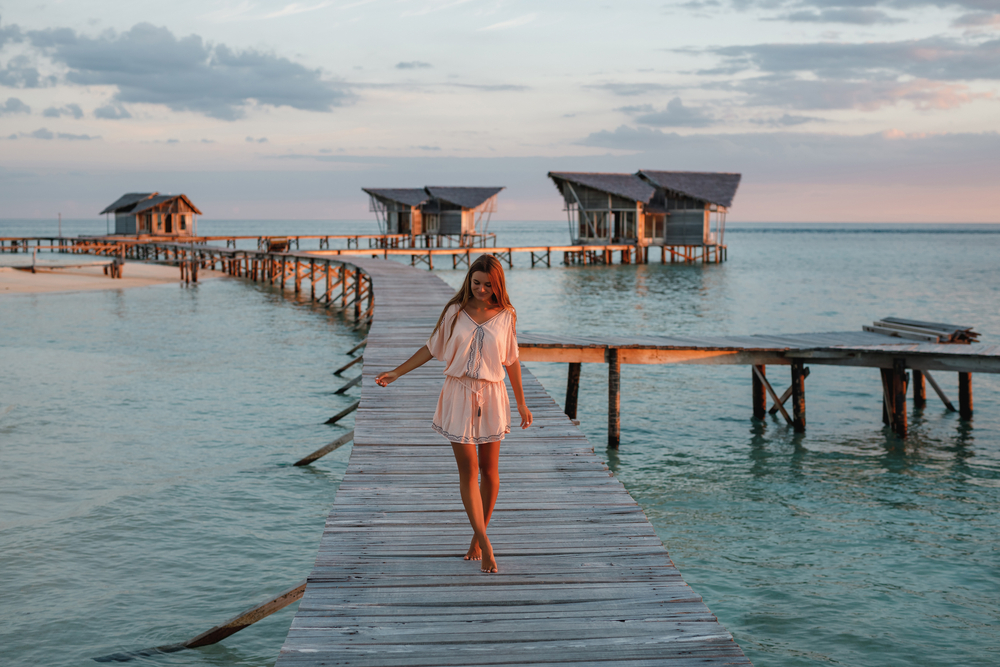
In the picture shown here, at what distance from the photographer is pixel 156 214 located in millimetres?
55469

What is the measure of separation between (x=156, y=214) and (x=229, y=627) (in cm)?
5587

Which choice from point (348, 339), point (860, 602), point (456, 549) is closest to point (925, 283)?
point (348, 339)

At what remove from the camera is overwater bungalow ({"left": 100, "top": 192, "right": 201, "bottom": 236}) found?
5531 centimetres

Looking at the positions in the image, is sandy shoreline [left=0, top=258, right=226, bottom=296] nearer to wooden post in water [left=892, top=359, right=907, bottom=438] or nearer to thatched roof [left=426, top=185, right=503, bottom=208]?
thatched roof [left=426, top=185, right=503, bottom=208]

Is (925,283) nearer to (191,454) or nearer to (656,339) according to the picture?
(656,339)

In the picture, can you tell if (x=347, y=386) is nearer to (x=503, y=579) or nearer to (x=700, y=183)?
(x=503, y=579)

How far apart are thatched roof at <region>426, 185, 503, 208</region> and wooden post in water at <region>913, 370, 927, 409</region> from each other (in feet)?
144

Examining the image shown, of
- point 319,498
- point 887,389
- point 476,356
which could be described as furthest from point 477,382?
point 887,389

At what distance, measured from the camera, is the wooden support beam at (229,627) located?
16.3ft

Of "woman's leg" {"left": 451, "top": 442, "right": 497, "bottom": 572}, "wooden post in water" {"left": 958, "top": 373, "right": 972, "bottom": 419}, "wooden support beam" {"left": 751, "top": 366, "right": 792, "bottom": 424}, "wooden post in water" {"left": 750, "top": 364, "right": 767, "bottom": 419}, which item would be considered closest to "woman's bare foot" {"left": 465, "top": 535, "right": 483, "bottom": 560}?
"woman's leg" {"left": 451, "top": 442, "right": 497, "bottom": 572}

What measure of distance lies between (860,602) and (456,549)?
4265 mm

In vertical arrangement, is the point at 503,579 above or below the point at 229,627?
above

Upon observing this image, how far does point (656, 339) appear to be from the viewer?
40.4 ft

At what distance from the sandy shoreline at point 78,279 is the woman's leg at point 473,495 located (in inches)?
1306
